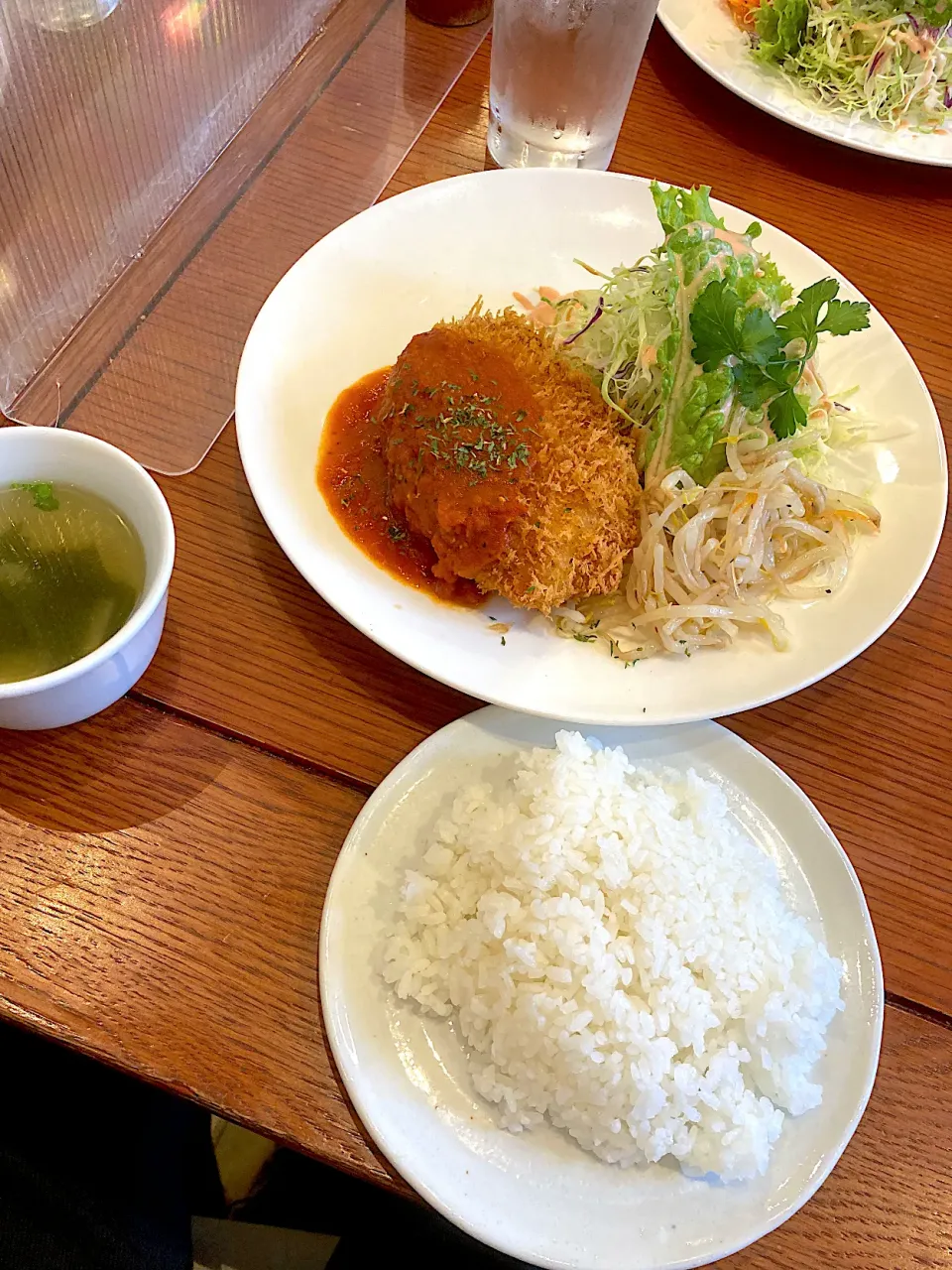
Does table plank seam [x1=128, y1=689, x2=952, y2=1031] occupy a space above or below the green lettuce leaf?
below

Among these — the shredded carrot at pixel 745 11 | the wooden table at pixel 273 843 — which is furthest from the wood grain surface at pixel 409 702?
the shredded carrot at pixel 745 11

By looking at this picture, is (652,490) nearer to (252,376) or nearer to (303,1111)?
(252,376)

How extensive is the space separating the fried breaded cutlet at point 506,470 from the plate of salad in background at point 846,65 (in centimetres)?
105

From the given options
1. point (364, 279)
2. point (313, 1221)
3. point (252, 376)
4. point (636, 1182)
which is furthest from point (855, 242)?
point (313, 1221)

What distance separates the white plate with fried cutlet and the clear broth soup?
22 cm

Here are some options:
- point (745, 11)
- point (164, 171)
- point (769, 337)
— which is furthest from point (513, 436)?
point (745, 11)

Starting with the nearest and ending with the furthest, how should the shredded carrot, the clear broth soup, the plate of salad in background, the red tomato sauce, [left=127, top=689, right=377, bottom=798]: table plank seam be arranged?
the clear broth soup, [left=127, top=689, right=377, bottom=798]: table plank seam, the red tomato sauce, the plate of salad in background, the shredded carrot

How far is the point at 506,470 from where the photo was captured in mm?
1468

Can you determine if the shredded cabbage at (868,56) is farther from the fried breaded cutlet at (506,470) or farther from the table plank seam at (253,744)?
the table plank seam at (253,744)

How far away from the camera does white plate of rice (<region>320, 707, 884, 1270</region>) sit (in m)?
1.07

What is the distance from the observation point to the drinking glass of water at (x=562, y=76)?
1.76 meters

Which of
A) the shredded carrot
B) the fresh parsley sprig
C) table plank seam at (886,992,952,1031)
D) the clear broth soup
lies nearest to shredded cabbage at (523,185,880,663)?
the fresh parsley sprig

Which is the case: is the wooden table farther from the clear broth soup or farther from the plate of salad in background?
the plate of salad in background

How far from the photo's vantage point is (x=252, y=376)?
4.98 feet
